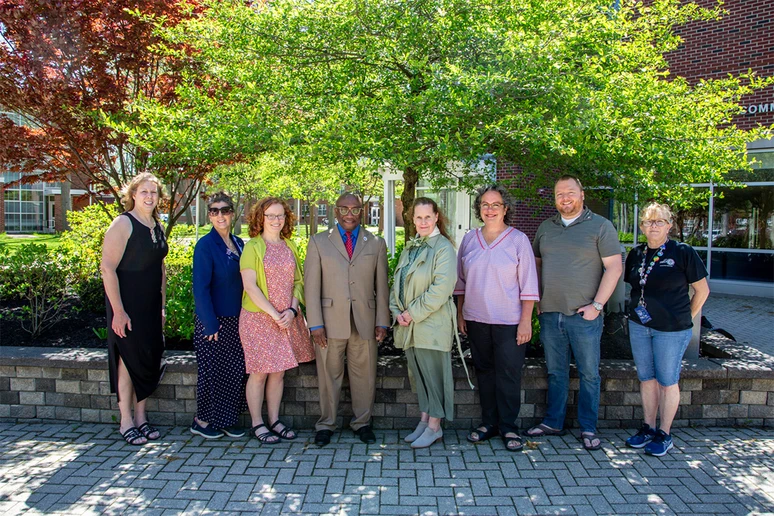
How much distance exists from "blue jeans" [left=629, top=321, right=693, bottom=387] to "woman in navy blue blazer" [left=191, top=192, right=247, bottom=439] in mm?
2928

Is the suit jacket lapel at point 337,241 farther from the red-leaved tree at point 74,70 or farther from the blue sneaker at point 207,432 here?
the red-leaved tree at point 74,70

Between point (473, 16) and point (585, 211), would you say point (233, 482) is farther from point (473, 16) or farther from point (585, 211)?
point (473, 16)

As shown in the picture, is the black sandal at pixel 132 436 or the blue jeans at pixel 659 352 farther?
the black sandal at pixel 132 436

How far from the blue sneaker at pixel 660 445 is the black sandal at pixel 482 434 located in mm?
1076

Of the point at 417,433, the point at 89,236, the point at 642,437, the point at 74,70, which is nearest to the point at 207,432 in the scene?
the point at 417,433

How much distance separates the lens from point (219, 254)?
13.2ft

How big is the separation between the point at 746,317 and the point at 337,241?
8.50 m

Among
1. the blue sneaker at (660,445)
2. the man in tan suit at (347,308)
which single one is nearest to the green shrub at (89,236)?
the man in tan suit at (347,308)

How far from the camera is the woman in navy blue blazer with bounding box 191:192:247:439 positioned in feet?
13.0

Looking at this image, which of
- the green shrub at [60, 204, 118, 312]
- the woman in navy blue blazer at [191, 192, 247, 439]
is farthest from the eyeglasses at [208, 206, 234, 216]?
the green shrub at [60, 204, 118, 312]

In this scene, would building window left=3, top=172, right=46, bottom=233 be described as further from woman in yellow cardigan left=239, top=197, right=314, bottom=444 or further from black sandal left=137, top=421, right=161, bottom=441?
woman in yellow cardigan left=239, top=197, right=314, bottom=444

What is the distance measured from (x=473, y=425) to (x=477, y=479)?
0.86m

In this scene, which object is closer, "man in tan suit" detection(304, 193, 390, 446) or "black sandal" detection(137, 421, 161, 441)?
"man in tan suit" detection(304, 193, 390, 446)

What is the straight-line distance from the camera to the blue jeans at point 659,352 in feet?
12.5
